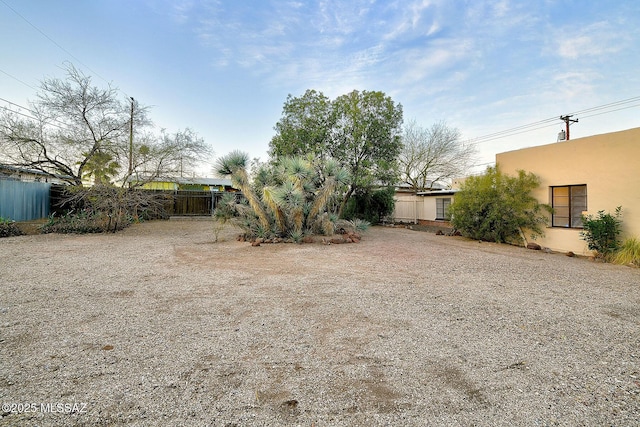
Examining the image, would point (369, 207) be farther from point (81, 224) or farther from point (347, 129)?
point (81, 224)

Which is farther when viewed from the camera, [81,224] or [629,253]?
[81,224]

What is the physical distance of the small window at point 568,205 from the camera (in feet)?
26.1

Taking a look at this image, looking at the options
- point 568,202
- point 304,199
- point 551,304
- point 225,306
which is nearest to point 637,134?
point 568,202

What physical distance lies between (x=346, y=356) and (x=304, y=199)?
713cm

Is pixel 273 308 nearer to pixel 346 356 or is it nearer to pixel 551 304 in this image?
pixel 346 356

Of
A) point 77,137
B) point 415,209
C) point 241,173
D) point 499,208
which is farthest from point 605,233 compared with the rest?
point 77,137

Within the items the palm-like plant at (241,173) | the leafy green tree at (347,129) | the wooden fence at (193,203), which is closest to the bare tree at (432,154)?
the leafy green tree at (347,129)

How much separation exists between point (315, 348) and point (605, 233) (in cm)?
827

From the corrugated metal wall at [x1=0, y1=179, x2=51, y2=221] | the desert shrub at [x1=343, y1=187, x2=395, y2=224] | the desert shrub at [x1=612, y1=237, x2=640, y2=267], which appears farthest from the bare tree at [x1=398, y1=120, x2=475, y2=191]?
the corrugated metal wall at [x1=0, y1=179, x2=51, y2=221]

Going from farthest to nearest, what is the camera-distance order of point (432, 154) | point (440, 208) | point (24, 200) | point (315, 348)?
point (432, 154) → point (440, 208) → point (24, 200) → point (315, 348)

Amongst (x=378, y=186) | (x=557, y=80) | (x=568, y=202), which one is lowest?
(x=568, y=202)

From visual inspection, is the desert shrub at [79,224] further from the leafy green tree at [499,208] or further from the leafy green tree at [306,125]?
the leafy green tree at [499,208]

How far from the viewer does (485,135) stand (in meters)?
20.9

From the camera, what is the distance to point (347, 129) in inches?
564
